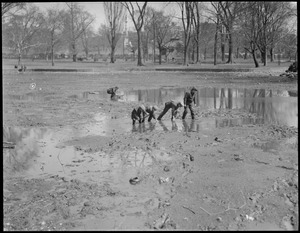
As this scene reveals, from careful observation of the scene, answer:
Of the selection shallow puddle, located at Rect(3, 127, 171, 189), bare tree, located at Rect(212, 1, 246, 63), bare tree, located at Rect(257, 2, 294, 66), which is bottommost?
shallow puddle, located at Rect(3, 127, 171, 189)

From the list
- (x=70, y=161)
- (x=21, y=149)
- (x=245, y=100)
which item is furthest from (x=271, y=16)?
(x=70, y=161)

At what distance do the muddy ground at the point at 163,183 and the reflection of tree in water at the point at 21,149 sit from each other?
41mm

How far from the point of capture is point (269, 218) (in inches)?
197

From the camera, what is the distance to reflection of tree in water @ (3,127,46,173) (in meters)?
7.58

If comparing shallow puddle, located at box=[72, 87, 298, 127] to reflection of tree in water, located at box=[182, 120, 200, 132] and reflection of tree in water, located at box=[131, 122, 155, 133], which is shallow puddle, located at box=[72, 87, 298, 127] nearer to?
reflection of tree in water, located at box=[182, 120, 200, 132]

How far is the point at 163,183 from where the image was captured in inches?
253

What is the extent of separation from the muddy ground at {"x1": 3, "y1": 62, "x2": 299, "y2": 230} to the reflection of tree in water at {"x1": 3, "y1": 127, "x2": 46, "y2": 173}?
0.04 m

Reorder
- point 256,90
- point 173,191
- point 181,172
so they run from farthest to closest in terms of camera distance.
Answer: point 256,90, point 181,172, point 173,191

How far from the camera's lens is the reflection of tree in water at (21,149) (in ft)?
24.9

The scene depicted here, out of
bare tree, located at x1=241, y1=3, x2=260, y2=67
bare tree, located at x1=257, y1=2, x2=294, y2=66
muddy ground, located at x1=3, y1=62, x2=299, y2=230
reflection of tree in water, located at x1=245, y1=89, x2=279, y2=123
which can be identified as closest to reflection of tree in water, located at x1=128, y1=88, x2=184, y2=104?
reflection of tree in water, located at x1=245, y1=89, x2=279, y2=123

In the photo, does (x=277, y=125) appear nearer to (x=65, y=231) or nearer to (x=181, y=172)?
(x=181, y=172)

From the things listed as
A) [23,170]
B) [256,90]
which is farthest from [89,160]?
[256,90]

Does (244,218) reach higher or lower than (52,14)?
lower

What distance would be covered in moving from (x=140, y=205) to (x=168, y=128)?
19.0ft
